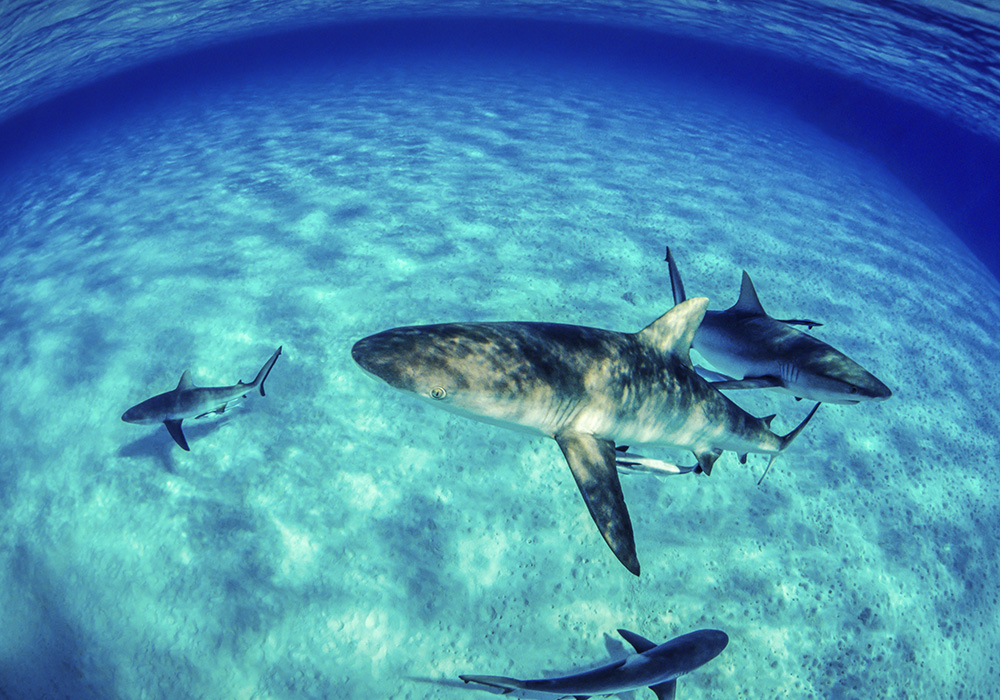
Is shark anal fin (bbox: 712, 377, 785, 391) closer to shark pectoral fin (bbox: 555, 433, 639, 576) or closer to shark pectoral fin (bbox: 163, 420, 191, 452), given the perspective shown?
shark pectoral fin (bbox: 555, 433, 639, 576)

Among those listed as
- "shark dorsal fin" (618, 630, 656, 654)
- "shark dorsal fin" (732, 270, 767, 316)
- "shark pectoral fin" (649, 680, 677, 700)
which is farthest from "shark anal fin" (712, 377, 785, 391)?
"shark pectoral fin" (649, 680, 677, 700)

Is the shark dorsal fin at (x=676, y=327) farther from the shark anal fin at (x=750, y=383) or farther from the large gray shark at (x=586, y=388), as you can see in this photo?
the shark anal fin at (x=750, y=383)

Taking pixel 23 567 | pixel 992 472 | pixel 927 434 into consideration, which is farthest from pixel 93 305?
pixel 992 472

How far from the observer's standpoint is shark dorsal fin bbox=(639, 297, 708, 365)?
3.43m

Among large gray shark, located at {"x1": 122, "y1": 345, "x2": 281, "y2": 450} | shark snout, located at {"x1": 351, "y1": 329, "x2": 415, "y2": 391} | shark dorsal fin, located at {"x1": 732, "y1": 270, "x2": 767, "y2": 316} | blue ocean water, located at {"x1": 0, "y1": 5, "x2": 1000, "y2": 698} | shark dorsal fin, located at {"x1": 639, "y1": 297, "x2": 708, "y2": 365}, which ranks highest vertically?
shark snout, located at {"x1": 351, "y1": 329, "x2": 415, "y2": 391}

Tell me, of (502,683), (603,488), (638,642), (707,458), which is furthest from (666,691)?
(603,488)

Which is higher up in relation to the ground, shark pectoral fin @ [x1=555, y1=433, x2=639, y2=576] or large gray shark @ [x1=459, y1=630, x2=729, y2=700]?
shark pectoral fin @ [x1=555, y1=433, x2=639, y2=576]

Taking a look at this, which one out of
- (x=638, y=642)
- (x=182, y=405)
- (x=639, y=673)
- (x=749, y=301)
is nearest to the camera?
(x=639, y=673)

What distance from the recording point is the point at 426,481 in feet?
18.7

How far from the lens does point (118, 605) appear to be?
488cm

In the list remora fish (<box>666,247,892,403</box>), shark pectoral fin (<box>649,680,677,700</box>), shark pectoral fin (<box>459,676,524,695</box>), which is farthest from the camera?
remora fish (<box>666,247,892,403</box>)

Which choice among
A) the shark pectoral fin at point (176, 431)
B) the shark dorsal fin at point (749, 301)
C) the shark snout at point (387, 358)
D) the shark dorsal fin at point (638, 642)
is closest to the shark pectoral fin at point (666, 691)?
the shark dorsal fin at point (638, 642)

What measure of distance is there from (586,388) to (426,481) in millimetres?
3466

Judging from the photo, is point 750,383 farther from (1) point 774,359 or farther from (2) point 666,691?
(2) point 666,691
